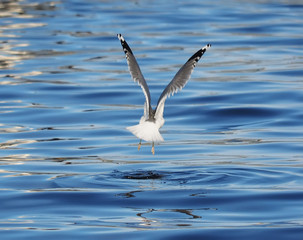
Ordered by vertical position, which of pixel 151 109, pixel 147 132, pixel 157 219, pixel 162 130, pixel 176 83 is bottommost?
pixel 157 219

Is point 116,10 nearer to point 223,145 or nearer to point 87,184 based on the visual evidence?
point 223,145

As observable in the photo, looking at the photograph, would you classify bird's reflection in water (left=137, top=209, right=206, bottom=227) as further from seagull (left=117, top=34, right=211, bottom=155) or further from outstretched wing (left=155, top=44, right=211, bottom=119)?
outstretched wing (left=155, top=44, right=211, bottom=119)

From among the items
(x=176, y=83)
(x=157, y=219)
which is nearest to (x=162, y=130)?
(x=176, y=83)

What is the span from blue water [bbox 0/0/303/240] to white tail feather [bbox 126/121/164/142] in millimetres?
500

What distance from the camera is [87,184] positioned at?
9344 millimetres

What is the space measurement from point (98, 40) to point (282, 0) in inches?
402

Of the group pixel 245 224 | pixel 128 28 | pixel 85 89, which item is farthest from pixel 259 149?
pixel 128 28

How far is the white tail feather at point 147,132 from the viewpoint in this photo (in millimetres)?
9055

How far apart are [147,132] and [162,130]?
3.92 m

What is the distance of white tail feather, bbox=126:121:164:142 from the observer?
9055 mm

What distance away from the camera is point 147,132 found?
919 centimetres

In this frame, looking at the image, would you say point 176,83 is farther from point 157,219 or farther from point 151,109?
point 157,219

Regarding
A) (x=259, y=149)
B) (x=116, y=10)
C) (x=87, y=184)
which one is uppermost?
(x=116, y=10)

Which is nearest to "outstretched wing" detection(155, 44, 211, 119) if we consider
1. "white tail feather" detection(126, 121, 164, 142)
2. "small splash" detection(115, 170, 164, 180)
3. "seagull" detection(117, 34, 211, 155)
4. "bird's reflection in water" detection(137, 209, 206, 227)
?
"seagull" detection(117, 34, 211, 155)
